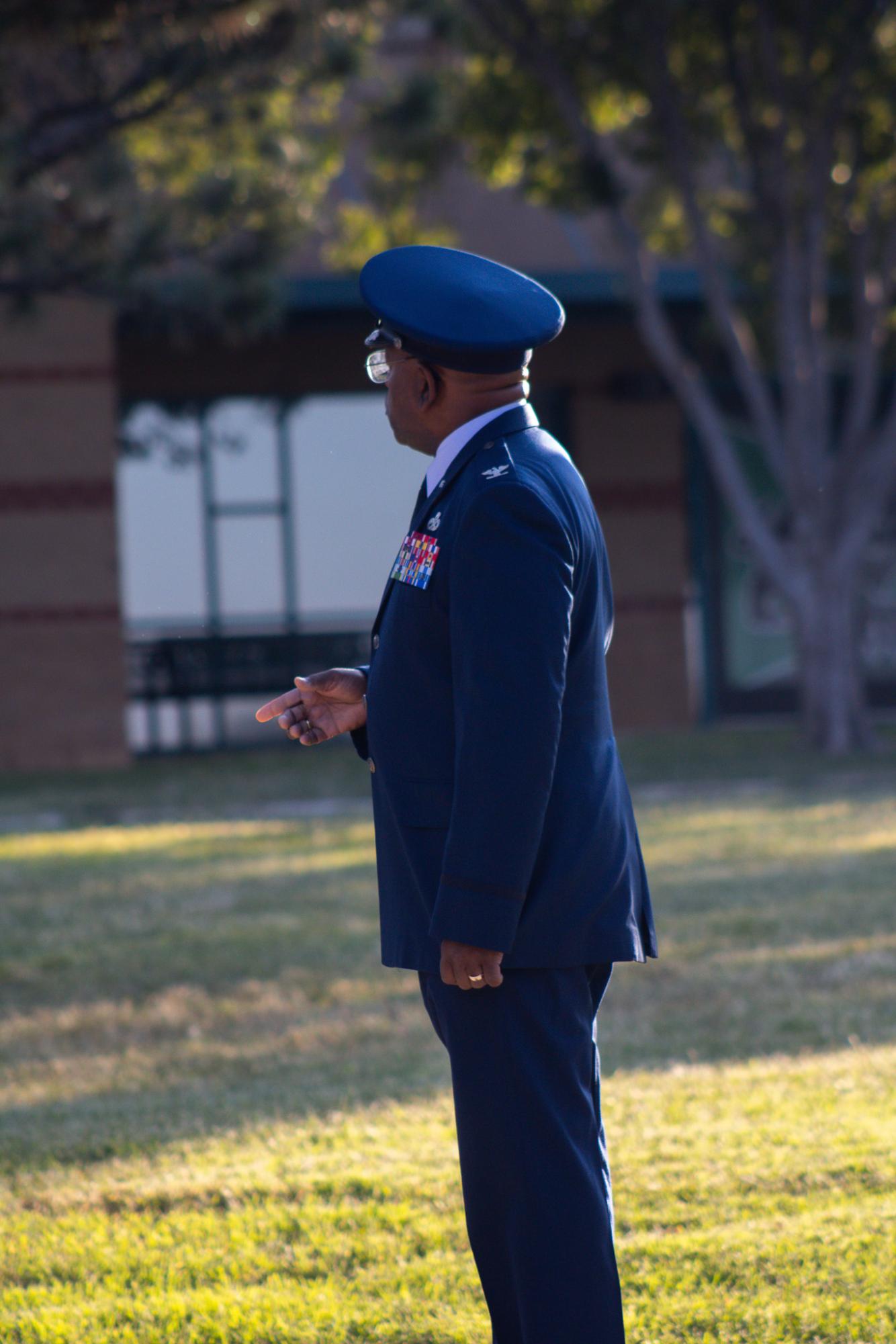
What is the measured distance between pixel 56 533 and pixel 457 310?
569 inches

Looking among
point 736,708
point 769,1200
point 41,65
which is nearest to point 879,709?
point 736,708

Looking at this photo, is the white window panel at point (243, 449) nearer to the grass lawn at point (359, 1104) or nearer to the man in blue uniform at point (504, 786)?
the grass lawn at point (359, 1104)

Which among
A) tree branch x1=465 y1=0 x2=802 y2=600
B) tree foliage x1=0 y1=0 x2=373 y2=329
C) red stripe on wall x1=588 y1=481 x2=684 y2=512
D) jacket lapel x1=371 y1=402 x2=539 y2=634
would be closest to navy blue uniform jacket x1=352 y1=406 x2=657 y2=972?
jacket lapel x1=371 y1=402 x2=539 y2=634

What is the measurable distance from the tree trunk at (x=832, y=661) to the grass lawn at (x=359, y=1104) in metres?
5.01

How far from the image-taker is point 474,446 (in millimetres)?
2592

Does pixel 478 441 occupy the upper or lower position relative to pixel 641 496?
lower

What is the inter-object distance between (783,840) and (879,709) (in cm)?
1059

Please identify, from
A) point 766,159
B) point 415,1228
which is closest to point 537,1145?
point 415,1228

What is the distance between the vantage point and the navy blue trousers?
250cm

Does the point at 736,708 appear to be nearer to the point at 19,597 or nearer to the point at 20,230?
the point at 19,597

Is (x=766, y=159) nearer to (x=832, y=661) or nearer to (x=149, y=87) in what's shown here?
(x=832, y=661)

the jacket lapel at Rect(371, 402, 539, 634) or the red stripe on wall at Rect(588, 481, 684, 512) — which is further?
the red stripe on wall at Rect(588, 481, 684, 512)

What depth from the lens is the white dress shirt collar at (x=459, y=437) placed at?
2619 mm

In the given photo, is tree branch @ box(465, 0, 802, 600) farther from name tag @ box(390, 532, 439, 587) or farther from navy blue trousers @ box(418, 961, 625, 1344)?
navy blue trousers @ box(418, 961, 625, 1344)
